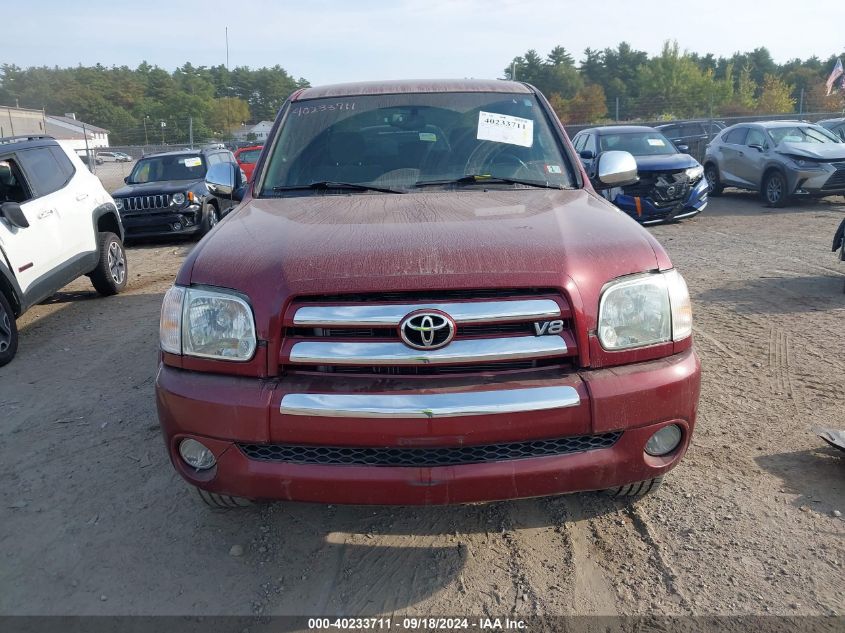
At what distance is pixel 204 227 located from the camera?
1177cm

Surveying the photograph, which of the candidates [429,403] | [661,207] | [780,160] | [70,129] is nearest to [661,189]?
[661,207]

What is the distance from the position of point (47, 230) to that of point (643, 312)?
605 cm

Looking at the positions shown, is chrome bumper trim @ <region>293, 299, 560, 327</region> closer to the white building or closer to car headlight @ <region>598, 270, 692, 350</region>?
car headlight @ <region>598, 270, 692, 350</region>

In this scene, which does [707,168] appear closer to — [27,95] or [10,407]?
[10,407]

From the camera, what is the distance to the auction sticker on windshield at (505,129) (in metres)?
3.58

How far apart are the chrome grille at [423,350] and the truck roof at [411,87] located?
2.08 metres

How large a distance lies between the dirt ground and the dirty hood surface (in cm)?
113

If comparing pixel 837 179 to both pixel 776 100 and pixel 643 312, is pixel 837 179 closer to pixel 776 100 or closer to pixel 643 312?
pixel 643 312

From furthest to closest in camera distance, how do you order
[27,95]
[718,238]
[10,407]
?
[27,95], [718,238], [10,407]

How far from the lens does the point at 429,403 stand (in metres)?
2.18

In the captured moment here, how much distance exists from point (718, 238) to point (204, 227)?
27.9 feet

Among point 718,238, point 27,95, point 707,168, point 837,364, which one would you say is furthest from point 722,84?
point 27,95

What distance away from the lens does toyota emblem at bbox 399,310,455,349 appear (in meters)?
2.21

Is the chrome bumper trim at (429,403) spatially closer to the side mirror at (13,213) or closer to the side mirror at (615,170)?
the side mirror at (615,170)
